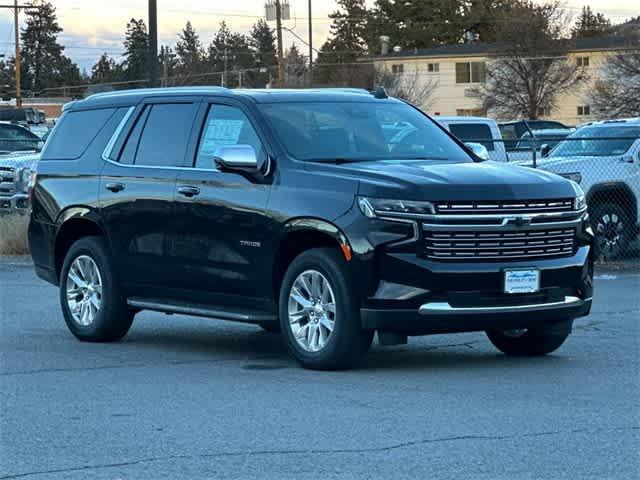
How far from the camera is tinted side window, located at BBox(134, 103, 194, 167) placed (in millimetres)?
11484

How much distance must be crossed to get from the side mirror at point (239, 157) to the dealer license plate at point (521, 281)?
2.00 meters

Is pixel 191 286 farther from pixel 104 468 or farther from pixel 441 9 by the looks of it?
pixel 441 9

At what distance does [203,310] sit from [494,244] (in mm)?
2431

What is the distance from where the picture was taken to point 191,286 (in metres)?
11.2

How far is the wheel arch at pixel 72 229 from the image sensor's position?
478 inches

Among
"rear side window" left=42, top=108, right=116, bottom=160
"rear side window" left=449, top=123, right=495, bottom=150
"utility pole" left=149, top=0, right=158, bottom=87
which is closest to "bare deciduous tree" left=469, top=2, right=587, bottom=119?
"utility pole" left=149, top=0, right=158, bottom=87

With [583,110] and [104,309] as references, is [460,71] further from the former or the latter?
[104,309]

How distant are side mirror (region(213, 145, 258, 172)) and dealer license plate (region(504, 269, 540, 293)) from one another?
2.00m

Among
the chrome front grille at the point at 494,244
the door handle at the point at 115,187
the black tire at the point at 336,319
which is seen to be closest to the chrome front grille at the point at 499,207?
the chrome front grille at the point at 494,244

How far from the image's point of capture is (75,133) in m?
12.7

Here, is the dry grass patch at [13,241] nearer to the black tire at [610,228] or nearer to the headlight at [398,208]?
the black tire at [610,228]

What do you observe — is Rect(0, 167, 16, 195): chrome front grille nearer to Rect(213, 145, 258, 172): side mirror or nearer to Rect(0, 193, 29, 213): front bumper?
Rect(0, 193, 29, 213): front bumper

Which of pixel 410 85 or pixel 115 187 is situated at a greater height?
pixel 410 85

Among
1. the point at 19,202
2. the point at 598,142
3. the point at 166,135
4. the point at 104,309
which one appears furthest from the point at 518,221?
the point at 19,202
